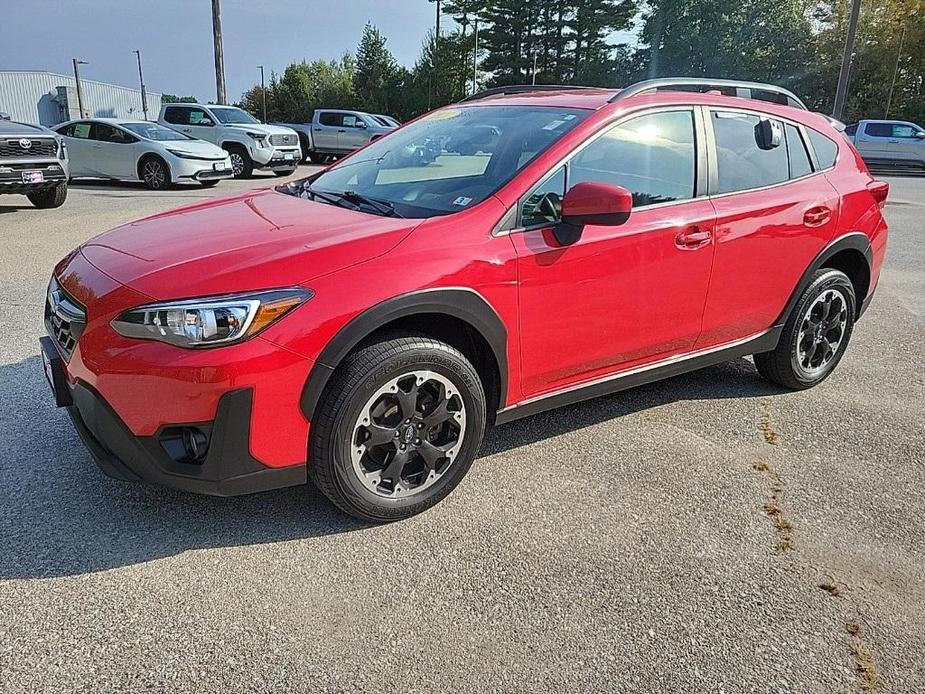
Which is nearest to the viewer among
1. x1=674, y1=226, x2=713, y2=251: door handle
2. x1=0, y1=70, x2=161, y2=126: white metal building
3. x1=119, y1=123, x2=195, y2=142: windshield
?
x1=674, y1=226, x2=713, y2=251: door handle

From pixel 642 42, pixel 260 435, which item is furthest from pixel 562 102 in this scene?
pixel 642 42

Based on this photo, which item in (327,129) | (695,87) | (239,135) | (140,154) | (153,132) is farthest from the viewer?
(327,129)

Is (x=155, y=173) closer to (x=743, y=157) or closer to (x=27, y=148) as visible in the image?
(x=27, y=148)

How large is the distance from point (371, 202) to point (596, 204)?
1039 mm

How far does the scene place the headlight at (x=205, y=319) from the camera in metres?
2.52

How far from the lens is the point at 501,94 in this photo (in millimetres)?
4469

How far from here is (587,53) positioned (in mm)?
50344

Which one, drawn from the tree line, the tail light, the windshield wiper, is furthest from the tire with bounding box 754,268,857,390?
the tree line

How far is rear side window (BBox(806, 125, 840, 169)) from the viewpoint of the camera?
440cm

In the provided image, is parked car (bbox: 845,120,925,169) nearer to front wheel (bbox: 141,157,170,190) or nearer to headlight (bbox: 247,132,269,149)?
headlight (bbox: 247,132,269,149)

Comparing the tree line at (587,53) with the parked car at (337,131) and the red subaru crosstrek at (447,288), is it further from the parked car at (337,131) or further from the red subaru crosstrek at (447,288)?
the red subaru crosstrek at (447,288)

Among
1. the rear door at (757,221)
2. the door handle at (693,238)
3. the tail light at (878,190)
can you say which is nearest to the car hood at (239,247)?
the door handle at (693,238)

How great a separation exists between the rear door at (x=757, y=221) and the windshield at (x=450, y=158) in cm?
92

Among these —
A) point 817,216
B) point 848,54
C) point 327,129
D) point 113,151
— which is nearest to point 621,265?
point 817,216
